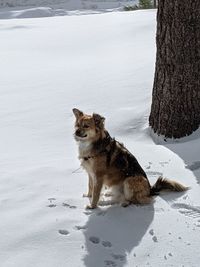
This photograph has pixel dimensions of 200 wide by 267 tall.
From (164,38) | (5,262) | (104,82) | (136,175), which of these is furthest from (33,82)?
(5,262)

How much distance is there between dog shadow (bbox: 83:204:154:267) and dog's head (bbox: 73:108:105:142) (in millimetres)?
592

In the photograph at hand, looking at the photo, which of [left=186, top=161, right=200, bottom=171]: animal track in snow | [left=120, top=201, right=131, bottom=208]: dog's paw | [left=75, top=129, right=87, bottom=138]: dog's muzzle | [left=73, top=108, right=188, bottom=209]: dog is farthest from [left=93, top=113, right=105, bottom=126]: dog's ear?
[left=186, top=161, right=200, bottom=171]: animal track in snow

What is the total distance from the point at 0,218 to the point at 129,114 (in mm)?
3013

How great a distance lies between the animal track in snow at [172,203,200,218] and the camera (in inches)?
144

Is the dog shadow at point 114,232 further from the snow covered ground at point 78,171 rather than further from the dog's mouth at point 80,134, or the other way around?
the dog's mouth at point 80,134

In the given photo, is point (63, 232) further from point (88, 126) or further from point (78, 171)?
point (78, 171)

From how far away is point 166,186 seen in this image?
4020 millimetres

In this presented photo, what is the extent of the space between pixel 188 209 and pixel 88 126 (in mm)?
1006

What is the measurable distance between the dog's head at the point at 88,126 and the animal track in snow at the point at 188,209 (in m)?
0.85

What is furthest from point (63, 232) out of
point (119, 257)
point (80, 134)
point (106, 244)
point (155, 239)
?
point (80, 134)

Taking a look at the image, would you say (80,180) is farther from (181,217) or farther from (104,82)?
(104,82)

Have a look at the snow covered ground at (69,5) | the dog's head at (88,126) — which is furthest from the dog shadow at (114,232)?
the snow covered ground at (69,5)

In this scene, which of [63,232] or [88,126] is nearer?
[63,232]

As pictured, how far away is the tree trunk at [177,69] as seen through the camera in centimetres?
506
